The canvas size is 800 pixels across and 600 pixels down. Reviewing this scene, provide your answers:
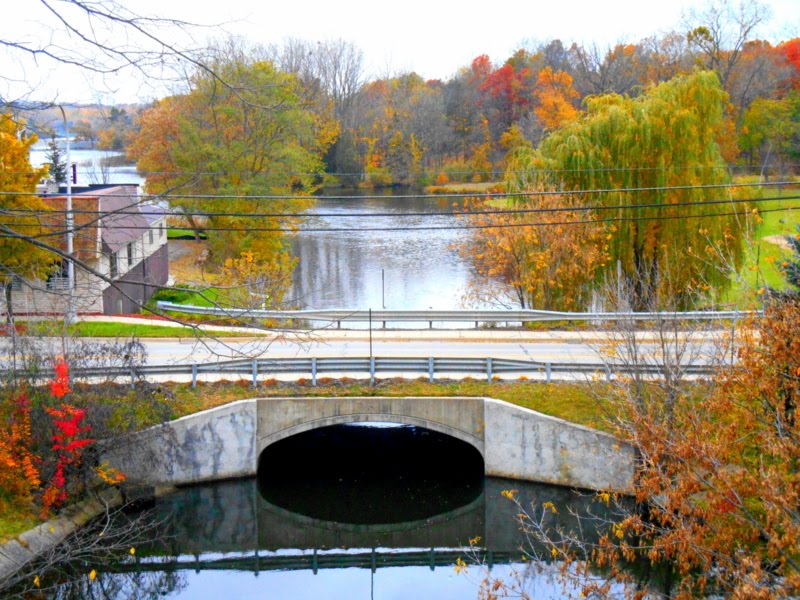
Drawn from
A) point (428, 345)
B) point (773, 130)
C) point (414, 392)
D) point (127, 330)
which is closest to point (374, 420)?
point (414, 392)

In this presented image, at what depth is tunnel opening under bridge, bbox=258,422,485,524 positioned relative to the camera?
21984 mm

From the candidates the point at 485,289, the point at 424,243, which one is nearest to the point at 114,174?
the point at 424,243

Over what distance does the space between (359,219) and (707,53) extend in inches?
1293

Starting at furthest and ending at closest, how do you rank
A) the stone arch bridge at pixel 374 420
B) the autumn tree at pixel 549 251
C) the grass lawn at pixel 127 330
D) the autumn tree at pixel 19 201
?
1. the autumn tree at pixel 549 251
2. the grass lawn at pixel 127 330
3. the stone arch bridge at pixel 374 420
4. the autumn tree at pixel 19 201

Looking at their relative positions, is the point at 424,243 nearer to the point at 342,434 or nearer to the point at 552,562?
the point at 342,434

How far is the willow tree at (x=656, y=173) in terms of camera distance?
31.6 m

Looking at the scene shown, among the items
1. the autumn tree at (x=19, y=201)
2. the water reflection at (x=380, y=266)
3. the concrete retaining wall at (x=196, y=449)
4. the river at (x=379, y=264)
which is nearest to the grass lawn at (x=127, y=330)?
the autumn tree at (x=19, y=201)

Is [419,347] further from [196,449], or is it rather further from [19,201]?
[19,201]

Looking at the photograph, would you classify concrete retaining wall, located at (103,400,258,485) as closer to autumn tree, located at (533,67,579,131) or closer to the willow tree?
the willow tree

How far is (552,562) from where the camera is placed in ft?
60.5

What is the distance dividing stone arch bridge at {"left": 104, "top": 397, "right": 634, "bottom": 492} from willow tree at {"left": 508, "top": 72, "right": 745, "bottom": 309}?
11.3 metres

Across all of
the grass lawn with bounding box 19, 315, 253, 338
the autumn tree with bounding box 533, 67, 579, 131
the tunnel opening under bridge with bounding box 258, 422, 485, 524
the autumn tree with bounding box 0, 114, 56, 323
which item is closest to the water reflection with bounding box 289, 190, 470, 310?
the grass lawn with bounding box 19, 315, 253, 338

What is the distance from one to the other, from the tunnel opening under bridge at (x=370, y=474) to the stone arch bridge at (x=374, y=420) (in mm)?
1121

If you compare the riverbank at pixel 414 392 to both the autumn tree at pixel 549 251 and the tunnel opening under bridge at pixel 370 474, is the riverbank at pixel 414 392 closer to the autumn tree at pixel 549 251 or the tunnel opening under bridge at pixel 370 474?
the tunnel opening under bridge at pixel 370 474
